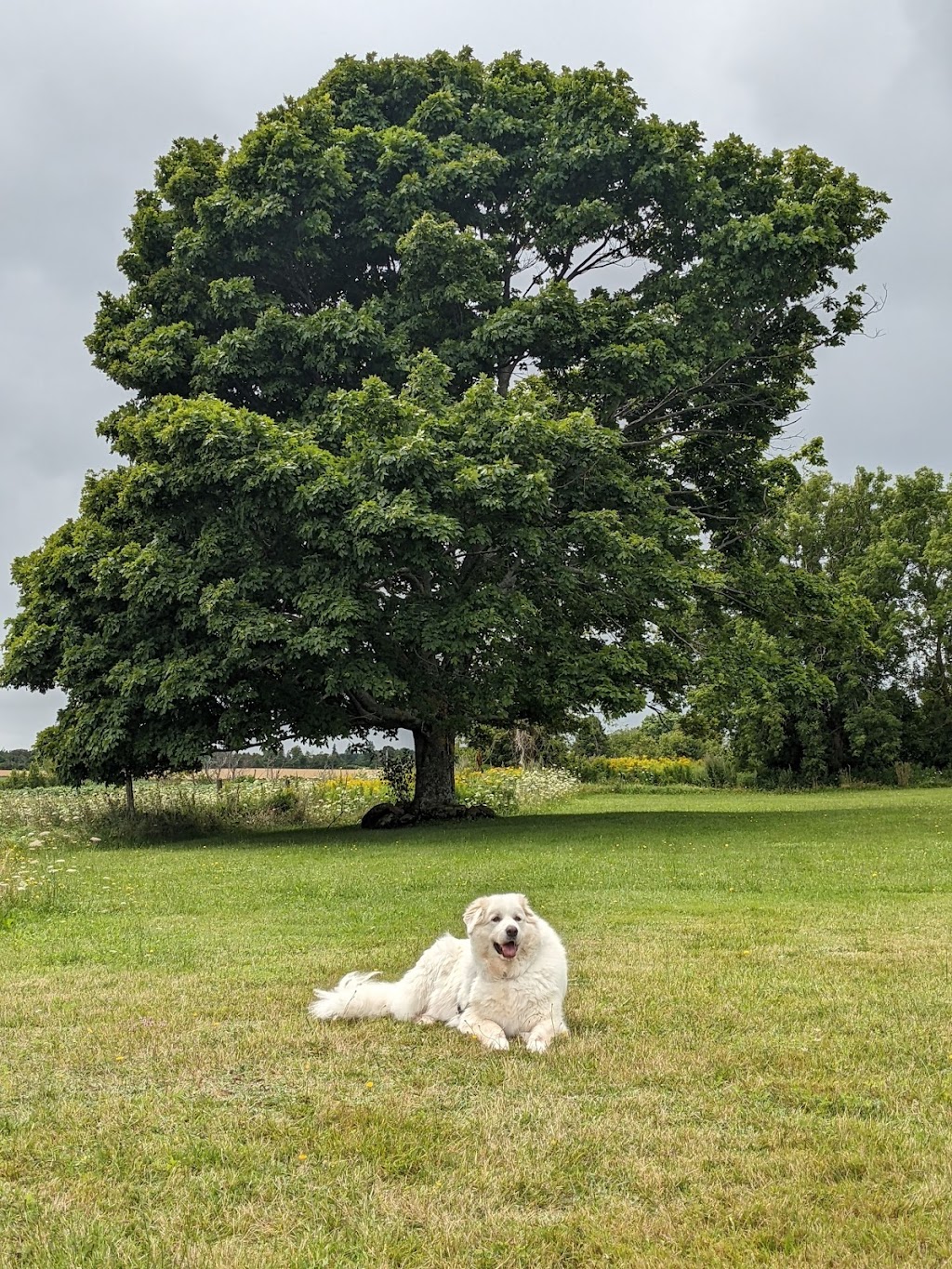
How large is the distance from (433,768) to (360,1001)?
1801 centimetres

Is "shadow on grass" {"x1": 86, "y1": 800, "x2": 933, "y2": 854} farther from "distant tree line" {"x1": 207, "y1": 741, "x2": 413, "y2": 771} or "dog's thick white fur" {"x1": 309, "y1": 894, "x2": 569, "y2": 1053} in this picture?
"dog's thick white fur" {"x1": 309, "y1": 894, "x2": 569, "y2": 1053}

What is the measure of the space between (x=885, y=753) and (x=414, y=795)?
25.7m

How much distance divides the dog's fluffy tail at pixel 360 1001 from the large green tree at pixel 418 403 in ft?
36.4

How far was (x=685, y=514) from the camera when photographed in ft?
72.3

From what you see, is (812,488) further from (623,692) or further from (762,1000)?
(762,1000)

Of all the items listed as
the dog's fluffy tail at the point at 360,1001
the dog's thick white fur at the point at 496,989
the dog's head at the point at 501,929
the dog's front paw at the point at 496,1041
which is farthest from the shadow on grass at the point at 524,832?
the dog's front paw at the point at 496,1041

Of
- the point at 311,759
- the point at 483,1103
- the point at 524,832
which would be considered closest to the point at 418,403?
the point at 524,832

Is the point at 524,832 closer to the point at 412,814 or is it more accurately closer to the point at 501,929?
the point at 412,814

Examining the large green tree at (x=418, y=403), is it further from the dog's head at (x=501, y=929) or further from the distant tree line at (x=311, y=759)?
the dog's head at (x=501, y=929)

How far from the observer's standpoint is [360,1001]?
20.6ft

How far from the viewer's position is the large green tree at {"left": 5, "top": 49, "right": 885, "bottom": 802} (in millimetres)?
18328

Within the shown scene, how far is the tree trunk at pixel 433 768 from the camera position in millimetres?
23953

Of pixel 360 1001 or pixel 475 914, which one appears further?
pixel 360 1001

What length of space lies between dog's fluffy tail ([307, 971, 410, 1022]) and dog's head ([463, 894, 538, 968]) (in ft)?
2.34
